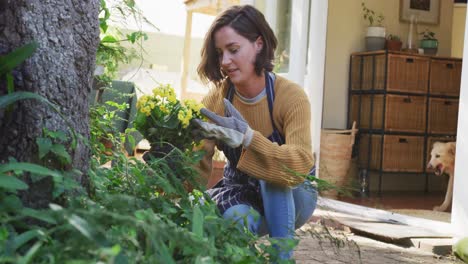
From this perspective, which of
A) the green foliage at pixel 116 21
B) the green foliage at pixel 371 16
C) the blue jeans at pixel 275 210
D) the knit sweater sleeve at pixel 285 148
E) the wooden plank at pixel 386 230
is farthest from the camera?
the green foliage at pixel 371 16

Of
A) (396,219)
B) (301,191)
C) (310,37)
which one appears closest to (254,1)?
(310,37)

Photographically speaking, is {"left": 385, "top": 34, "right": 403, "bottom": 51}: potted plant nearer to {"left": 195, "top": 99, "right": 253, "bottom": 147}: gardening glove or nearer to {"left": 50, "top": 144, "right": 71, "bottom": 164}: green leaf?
{"left": 195, "top": 99, "right": 253, "bottom": 147}: gardening glove

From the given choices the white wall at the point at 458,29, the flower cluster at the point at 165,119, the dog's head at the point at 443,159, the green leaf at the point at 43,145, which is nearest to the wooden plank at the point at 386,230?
the dog's head at the point at 443,159

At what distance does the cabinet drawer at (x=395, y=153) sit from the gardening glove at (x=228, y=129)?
14.2ft

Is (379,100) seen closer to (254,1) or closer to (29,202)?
(254,1)

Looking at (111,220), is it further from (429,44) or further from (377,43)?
(429,44)

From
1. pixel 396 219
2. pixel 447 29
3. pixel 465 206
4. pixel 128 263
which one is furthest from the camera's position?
pixel 447 29

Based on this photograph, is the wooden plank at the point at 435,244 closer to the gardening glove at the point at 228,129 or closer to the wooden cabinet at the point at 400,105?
the gardening glove at the point at 228,129

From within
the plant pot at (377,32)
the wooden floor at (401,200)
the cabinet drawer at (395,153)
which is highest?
the plant pot at (377,32)

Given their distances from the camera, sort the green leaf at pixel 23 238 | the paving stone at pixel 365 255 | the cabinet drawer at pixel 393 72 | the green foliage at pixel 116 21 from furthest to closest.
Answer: the cabinet drawer at pixel 393 72 → the paving stone at pixel 365 255 → the green foliage at pixel 116 21 → the green leaf at pixel 23 238

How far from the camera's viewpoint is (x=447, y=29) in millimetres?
6762

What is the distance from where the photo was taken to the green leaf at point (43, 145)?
1.14m

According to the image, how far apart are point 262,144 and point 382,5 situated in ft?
15.7

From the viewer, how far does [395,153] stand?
20.3 feet
